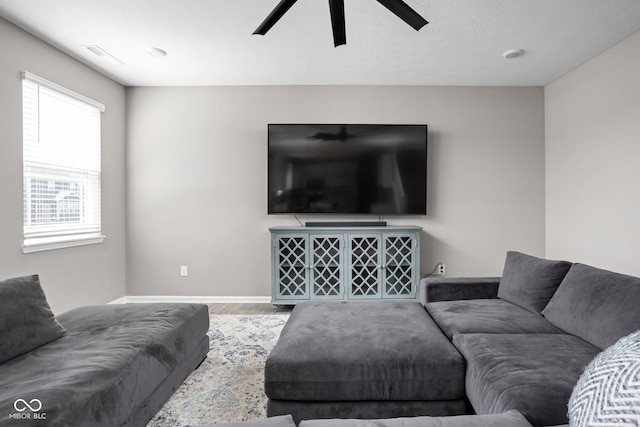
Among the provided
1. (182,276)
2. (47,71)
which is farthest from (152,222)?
(47,71)

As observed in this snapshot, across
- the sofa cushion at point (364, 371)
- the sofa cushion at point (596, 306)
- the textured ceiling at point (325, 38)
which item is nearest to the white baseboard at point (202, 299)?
the sofa cushion at point (364, 371)

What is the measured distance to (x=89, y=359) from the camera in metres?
1.45

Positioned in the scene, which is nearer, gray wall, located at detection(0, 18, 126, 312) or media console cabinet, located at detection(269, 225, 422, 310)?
gray wall, located at detection(0, 18, 126, 312)

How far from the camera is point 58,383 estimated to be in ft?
4.06

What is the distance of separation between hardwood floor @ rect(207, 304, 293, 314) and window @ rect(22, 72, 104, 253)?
1403 mm

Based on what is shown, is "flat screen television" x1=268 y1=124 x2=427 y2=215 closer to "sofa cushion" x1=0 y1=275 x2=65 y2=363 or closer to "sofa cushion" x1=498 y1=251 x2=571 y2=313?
"sofa cushion" x1=498 y1=251 x2=571 y2=313

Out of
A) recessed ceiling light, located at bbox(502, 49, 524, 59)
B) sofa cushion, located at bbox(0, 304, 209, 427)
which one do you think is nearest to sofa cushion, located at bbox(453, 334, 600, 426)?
sofa cushion, located at bbox(0, 304, 209, 427)

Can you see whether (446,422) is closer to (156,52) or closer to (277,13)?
(277,13)

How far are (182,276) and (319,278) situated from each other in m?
1.64

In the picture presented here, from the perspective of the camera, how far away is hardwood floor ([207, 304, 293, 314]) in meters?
3.56

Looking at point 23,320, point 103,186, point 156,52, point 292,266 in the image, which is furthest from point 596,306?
point 103,186

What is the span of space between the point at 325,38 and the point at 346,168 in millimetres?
1400

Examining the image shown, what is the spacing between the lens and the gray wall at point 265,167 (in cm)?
391

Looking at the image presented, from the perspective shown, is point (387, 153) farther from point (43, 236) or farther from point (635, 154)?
point (43, 236)
